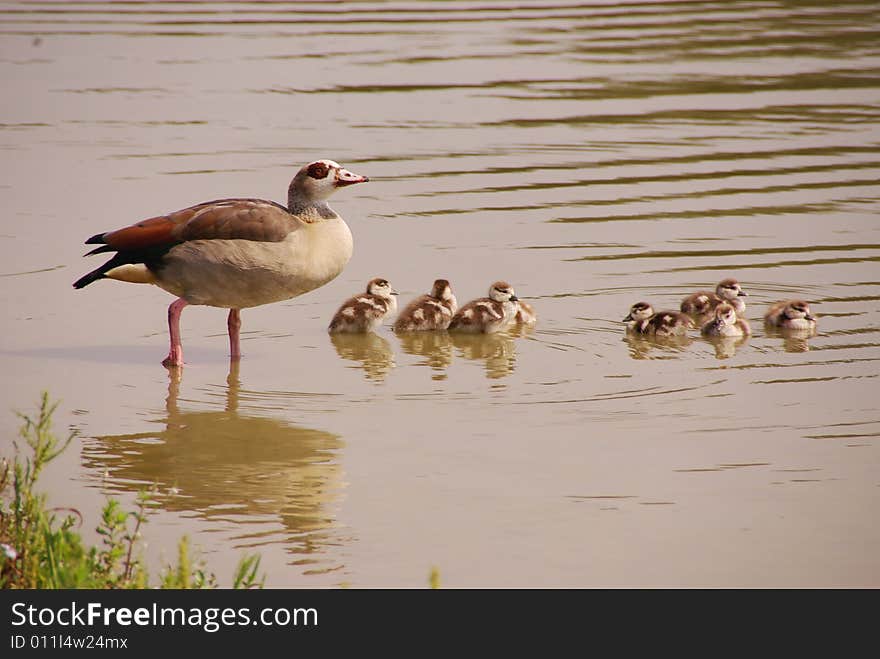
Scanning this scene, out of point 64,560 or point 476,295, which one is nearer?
point 64,560

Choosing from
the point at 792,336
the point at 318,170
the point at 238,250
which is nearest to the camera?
Result: the point at 238,250

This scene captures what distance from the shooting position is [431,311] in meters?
11.6

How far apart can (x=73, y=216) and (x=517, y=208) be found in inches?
159

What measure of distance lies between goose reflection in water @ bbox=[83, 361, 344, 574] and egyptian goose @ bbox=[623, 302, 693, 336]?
303 cm

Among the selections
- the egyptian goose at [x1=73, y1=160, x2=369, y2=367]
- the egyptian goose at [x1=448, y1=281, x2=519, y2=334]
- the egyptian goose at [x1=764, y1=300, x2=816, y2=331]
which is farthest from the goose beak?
the egyptian goose at [x1=764, y1=300, x2=816, y2=331]

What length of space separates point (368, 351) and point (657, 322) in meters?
1.97

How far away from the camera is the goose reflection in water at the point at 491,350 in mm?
10523

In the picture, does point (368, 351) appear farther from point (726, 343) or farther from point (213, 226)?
point (726, 343)

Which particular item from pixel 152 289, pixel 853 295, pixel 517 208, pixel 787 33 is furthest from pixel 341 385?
pixel 787 33

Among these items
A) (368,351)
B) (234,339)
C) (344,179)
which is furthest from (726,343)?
(234,339)

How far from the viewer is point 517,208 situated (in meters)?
15.2

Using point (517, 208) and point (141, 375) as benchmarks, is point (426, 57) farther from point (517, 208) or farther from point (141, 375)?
point (141, 375)

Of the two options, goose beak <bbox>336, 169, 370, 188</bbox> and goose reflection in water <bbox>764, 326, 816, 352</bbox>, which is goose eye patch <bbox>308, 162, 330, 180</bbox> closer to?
goose beak <bbox>336, 169, 370, 188</bbox>

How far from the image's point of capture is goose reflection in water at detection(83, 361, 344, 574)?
24.0ft
